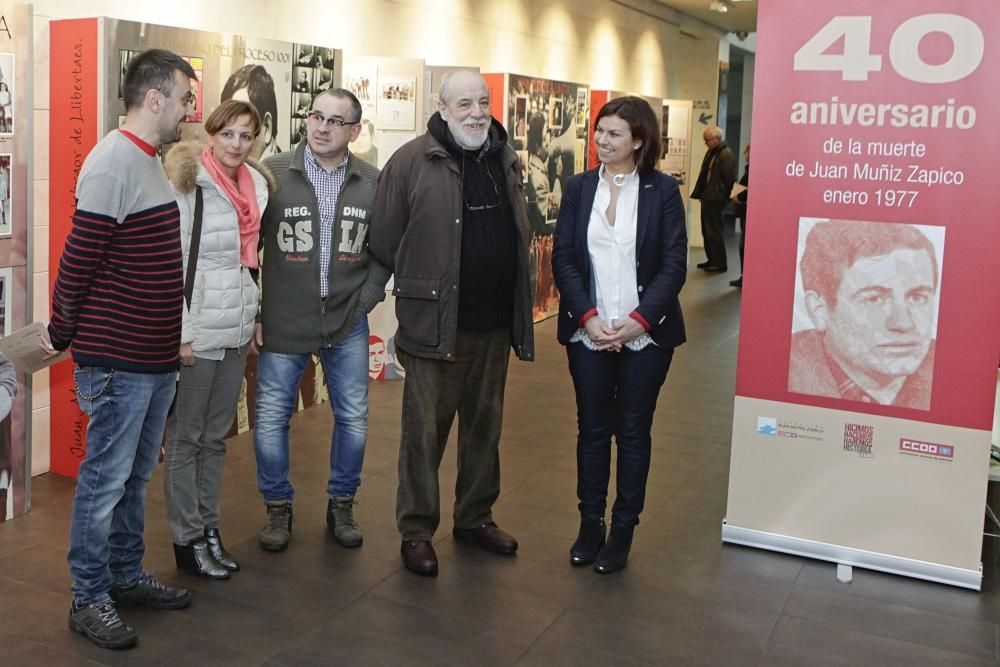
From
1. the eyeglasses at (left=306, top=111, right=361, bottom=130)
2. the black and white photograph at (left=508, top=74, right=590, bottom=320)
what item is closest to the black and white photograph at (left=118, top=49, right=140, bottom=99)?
the eyeglasses at (left=306, top=111, right=361, bottom=130)

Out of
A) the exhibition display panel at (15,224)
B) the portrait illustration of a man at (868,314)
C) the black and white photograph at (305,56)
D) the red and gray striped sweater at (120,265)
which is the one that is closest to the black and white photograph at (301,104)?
the black and white photograph at (305,56)

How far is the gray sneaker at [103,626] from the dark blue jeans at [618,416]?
1548 millimetres

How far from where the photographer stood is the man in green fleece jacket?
368 cm

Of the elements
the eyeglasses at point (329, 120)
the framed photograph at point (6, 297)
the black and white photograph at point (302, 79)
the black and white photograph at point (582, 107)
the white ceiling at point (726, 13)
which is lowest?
the framed photograph at point (6, 297)

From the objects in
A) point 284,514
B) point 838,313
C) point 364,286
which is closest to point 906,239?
point 838,313

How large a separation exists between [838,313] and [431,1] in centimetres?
546

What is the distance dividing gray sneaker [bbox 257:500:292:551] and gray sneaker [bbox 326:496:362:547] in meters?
0.15

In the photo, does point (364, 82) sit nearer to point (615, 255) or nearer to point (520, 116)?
point (520, 116)

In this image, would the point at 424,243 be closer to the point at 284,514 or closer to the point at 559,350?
the point at 284,514

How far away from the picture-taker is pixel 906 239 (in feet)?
11.8

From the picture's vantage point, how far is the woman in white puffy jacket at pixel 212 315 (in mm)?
3352

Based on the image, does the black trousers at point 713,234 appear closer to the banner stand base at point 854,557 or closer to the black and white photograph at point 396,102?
the black and white photograph at point 396,102

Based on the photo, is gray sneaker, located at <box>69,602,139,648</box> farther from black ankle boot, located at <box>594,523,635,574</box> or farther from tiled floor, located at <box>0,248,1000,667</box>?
black ankle boot, located at <box>594,523,635,574</box>

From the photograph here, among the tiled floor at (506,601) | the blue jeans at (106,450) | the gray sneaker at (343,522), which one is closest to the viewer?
the blue jeans at (106,450)
